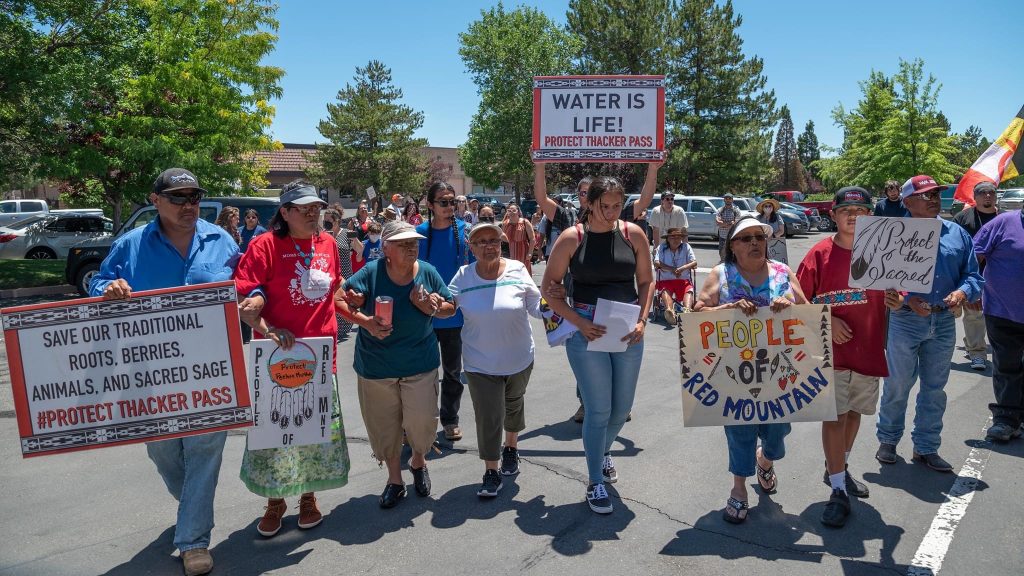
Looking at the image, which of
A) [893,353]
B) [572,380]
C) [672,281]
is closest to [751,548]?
[893,353]

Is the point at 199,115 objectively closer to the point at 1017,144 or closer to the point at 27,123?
the point at 27,123

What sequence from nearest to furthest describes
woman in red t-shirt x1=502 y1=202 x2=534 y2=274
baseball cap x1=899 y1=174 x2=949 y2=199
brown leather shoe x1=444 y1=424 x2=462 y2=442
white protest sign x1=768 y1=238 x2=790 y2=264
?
baseball cap x1=899 y1=174 x2=949 y2=199
brown leather shoe x1=444 y1=424 x2=462 y2=442
white protest sign x1=768 y1=238 x2=790 y2=264
woman in red t-shirt x1=502 y1=202 x2=534 y2=274

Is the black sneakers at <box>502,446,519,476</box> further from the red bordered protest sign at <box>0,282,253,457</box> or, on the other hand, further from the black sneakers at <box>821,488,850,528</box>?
the black sneakers at <box>821,488,850,528</box>

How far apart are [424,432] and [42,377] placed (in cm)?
205

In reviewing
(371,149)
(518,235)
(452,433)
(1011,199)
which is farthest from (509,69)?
(452,433)

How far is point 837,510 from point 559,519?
1.60m

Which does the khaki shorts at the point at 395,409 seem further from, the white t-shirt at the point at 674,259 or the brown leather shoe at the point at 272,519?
the white t-shirt at the point at 674,259

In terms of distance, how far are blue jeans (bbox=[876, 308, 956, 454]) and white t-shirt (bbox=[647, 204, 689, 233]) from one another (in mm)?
5528

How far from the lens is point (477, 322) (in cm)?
441

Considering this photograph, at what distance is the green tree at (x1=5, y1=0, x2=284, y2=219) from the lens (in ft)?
45.3

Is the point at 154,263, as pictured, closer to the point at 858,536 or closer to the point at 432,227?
the point at 432,227

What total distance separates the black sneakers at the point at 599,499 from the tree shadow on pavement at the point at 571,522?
44 millimetres

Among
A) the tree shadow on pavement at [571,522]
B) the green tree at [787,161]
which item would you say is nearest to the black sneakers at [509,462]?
the tree shadow on pavement at [571,522]

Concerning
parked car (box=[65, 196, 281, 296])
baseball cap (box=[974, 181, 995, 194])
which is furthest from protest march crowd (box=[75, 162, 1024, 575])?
parked car (box=[65, 196, 281, 296])
